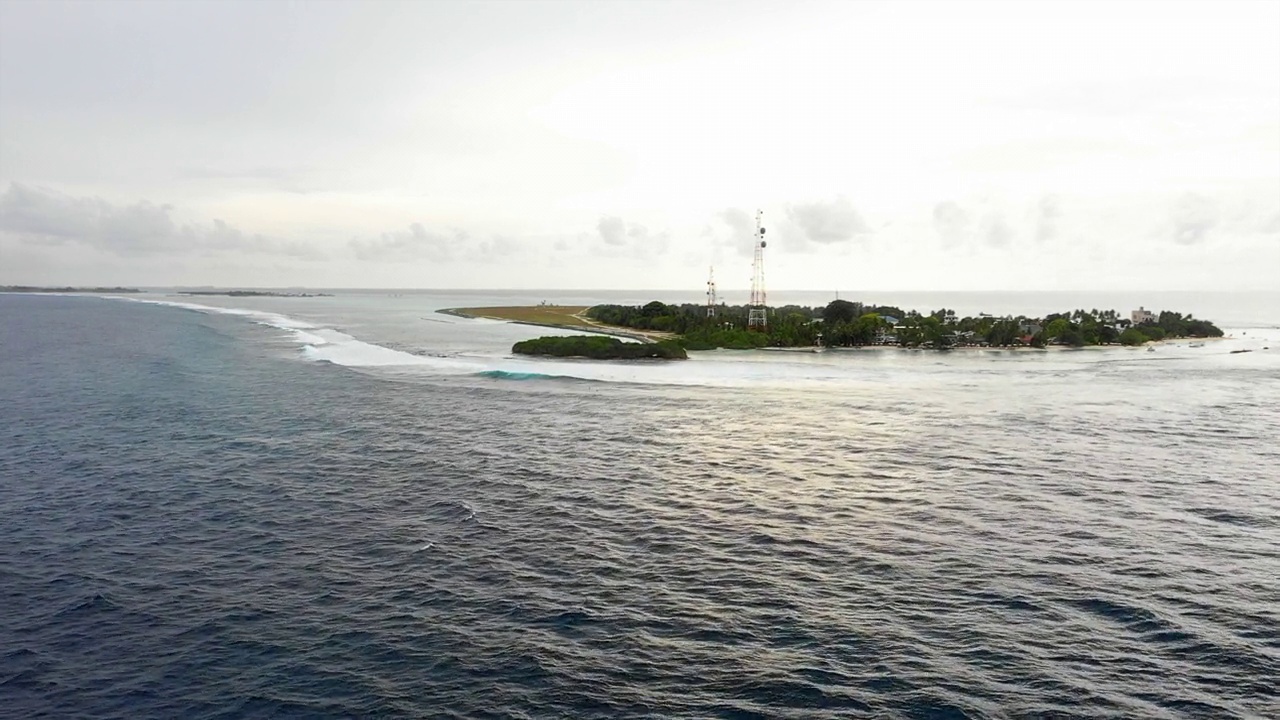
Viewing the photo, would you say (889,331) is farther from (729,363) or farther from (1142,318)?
(1142,318)

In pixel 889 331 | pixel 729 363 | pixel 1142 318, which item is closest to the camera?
pixel 729 363

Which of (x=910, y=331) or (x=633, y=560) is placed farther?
(x=910, y=331)

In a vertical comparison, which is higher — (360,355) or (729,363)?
(729,363)

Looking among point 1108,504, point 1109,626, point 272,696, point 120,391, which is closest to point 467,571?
point 272,696

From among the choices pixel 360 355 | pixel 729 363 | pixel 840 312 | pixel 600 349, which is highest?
pixel 840 312

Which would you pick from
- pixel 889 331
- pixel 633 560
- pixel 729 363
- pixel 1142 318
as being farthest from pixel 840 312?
pixel 633 560

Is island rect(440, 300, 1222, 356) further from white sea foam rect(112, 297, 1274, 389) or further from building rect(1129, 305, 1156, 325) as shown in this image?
white sea foam rect(112, 297, 1274, 389)

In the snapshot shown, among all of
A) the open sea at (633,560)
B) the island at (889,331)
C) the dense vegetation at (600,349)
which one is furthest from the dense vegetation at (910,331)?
the open sea at (633,560)
